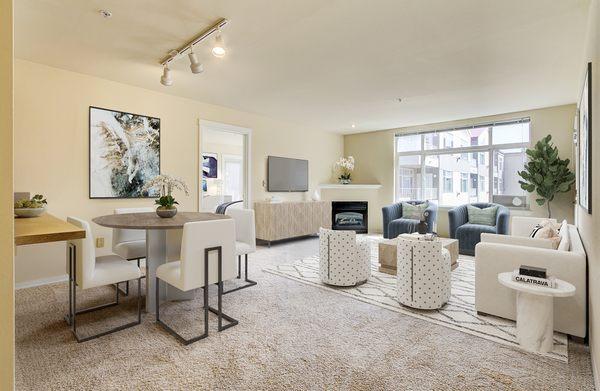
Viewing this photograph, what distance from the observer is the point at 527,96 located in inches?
178

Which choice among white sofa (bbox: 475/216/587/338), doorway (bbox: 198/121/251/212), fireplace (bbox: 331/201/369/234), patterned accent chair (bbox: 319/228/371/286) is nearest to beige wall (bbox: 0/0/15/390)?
patterned accent chair (bbox: 319/228/371/286)

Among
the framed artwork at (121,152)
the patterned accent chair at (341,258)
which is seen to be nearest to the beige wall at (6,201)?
the patterned accent chair at (341,258)

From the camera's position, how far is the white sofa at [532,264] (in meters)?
2.15

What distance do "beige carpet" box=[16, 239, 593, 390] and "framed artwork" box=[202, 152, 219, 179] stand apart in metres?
5.69

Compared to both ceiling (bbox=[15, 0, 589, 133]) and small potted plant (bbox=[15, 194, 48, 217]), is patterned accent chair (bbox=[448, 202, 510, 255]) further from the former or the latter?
small potted plant (bbox=[15, 194, 48, 217])

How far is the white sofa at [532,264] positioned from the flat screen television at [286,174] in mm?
4060

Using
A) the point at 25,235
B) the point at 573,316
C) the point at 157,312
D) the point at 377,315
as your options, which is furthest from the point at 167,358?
the point at 573,316

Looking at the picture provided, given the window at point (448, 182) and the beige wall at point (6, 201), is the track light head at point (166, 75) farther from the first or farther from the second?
the window at point (448, 182)

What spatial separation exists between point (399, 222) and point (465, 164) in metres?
1.96

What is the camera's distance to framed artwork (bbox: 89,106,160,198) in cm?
379

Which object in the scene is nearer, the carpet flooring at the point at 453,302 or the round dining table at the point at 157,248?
the carpet flooring at the point at 453,302

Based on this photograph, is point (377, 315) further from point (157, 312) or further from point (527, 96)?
point (527, 96)

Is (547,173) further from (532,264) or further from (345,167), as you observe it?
(345,167)

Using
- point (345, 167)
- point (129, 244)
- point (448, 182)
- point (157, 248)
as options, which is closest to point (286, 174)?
point (345, 167)
